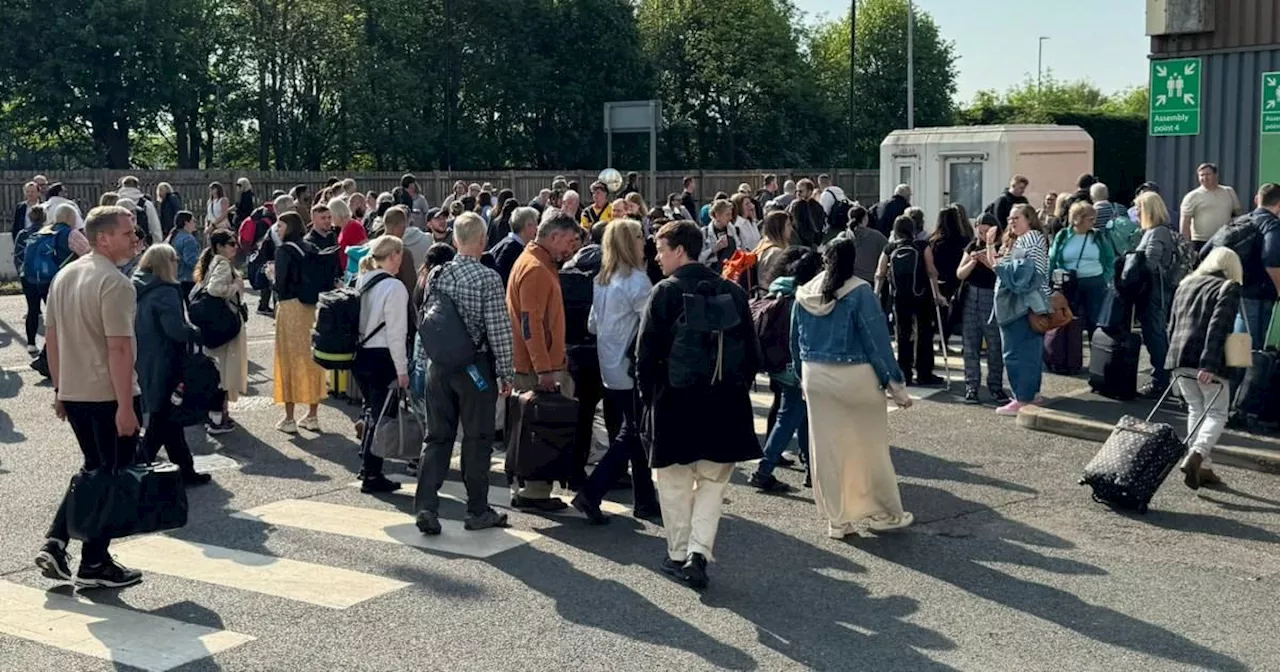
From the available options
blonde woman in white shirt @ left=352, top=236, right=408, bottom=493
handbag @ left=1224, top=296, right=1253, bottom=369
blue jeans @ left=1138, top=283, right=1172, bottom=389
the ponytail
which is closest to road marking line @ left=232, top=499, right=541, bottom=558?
blonde woman in white shirt @ left=352, top=236, right=408, bottom=493

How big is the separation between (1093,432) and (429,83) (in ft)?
149

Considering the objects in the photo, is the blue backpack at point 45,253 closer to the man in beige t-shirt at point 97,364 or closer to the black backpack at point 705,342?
the man in beige t-shirt at point 97,364

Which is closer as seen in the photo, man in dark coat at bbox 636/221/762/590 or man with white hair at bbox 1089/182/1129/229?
man in dark coat at bbox 636/221/762/590

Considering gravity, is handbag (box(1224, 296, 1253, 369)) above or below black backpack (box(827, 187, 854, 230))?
below

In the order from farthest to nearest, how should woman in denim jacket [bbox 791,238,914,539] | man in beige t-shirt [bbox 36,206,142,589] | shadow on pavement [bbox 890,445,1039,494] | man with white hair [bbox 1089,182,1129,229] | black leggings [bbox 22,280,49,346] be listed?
black leggings [bbox 22,280,49,346], man with white hair [bbox 1089,182,1129,229], shadow on pavement [bbox 890,445,1039,494], woman in denim jacket [bbox 791,238,914,539], man in beige t-shirt [bbox 36,206,142,589]

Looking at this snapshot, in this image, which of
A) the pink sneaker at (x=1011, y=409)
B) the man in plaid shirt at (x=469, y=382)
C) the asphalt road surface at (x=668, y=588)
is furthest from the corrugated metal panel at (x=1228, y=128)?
the man in plaid shirt at (x=469, y=382)

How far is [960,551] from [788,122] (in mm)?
59185

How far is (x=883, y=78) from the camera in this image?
72688 mm

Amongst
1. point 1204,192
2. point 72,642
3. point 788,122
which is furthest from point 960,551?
point 788,122

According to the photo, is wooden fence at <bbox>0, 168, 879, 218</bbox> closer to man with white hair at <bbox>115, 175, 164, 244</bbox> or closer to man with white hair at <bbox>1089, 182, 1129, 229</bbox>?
man with white hair at <bbox>115, 175, 164, 244</bbox>

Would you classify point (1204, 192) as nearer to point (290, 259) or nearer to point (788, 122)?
point (290, 259)

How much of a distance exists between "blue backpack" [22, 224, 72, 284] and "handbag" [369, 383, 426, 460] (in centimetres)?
794

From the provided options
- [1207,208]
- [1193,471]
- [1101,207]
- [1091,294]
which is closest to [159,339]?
[1193,471]

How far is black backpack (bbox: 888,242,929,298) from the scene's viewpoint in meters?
13.7
